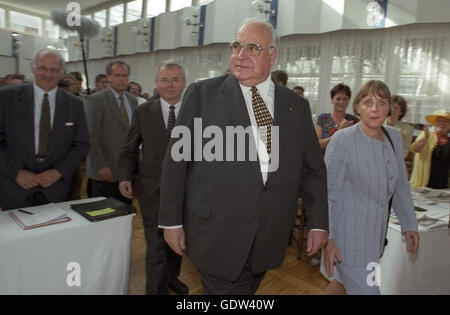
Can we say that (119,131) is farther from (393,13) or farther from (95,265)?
(393,13)

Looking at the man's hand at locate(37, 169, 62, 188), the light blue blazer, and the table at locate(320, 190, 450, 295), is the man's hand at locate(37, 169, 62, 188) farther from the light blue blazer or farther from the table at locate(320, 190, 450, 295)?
the table at locate(320, 190, 450, 295)

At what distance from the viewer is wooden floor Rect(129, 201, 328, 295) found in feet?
8.36

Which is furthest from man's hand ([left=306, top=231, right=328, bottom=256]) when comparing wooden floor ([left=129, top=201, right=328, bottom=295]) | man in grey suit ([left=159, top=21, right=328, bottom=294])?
wooden floor ([left=129, top=201, right=328, bottom=295])

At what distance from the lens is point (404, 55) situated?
5281 mm

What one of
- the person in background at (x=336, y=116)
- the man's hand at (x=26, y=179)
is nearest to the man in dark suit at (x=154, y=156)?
the man's hand at (x=26, y=179)

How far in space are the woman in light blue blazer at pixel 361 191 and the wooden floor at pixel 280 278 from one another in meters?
0.95

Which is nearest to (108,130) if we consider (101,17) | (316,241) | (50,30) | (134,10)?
(316,241)

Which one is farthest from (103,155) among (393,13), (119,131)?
(393,13)

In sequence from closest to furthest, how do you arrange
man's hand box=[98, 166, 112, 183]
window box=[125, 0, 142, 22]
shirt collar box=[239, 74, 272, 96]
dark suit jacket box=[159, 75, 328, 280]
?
dark suit jacket box=[159, 75, 328, 280] < shirt collar box=[239, 74, 272, 96] < man's hand box=[98, 166, 112, 183] < window box=[125, 0, 142, 22]

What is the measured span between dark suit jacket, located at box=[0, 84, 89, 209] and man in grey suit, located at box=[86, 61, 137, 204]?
520mm

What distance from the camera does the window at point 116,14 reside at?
10.9 meters

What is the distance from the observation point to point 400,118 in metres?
3.67
